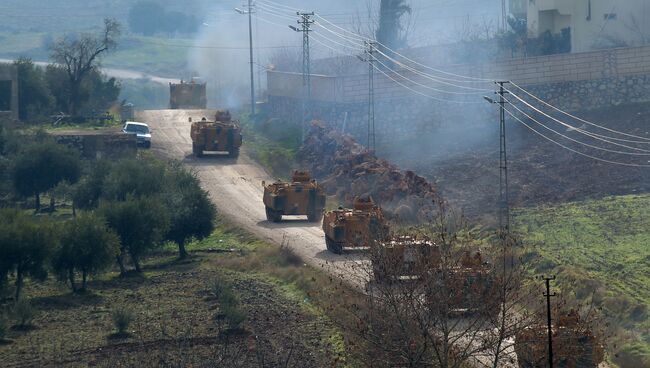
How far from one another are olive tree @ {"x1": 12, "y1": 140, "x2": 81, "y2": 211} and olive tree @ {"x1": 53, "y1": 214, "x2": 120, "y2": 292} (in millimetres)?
14416

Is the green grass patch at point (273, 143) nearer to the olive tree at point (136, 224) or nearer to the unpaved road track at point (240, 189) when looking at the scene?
the unpaved road track at point (240, 189)

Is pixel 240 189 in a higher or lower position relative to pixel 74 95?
lower

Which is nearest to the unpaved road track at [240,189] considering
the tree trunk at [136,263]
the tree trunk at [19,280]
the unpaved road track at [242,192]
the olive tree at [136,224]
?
the unpaved road track at [242,192]

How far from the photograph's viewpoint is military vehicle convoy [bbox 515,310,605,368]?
21109 mm

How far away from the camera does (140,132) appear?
59312 mm

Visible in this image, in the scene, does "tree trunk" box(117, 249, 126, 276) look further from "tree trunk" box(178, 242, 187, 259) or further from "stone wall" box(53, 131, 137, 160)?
"stone wall" box(53, 131, 137, 160)

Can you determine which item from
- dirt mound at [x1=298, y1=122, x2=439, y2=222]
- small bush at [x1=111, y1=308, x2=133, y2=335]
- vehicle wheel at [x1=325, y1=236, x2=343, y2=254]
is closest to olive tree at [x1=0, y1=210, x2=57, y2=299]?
small bush at [x1=111, y1=308, x2=133, y2=335]

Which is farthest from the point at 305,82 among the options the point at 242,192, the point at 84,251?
the point at 84,251

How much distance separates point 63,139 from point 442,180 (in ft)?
62.2

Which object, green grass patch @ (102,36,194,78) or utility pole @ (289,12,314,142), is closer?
utility pole @ (289,12,314,142)

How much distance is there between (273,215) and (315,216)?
1551mm

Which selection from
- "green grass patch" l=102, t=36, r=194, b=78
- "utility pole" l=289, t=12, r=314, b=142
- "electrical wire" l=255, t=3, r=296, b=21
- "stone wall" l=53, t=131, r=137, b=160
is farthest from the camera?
"green grass patch" l=102, t=36, r=194, b=78

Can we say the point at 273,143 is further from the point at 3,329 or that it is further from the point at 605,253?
the point at 3,329

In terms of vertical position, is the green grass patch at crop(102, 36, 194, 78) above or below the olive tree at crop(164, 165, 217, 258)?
above
